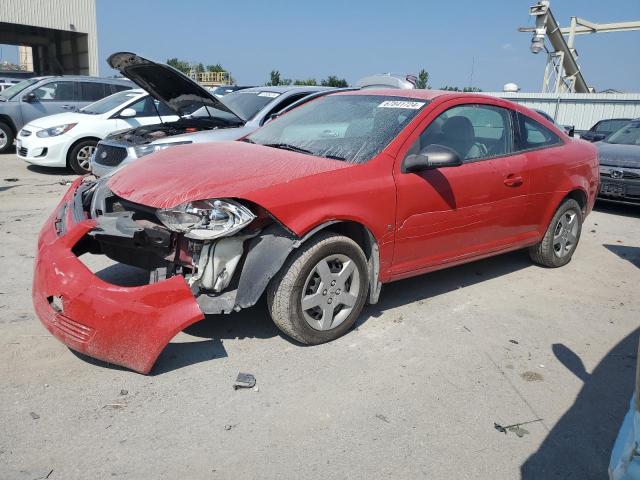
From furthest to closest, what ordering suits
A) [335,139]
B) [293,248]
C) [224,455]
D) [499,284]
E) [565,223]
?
[565,223] → [499,284] → [335,139] → [293,248] → [224,455]

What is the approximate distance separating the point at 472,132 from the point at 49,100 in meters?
11.0

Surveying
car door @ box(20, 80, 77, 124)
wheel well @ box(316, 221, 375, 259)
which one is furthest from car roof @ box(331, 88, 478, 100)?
car door @ box(20, 80, 77, 124)

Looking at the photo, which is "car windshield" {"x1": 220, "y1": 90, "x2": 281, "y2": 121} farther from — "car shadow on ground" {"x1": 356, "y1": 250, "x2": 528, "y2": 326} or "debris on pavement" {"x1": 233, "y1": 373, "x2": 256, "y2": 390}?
"debris on pavement" {"x1": 233, "y1": 373, "x2": 256, "y2": 390}

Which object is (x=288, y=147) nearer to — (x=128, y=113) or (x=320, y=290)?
(x=320, y=290)

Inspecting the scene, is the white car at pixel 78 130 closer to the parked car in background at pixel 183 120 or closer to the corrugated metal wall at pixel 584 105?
the parked car in background at pixel 183 120

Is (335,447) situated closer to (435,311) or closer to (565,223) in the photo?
(435,311)

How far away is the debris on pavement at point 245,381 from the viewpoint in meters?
3.16

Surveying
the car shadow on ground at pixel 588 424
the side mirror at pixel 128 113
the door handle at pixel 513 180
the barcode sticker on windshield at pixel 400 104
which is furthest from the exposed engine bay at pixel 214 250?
the side mirror at pixel 128 113

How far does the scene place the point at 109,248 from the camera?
3.64 metres

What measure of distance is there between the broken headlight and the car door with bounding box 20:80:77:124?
10661mm

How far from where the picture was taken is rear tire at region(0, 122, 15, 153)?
1231cm

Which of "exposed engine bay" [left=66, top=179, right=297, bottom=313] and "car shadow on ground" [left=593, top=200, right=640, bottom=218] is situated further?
"car shadow on ground" [left=593, top=200, right=640, bottom=218]

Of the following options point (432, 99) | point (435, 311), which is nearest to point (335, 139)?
point (432, 99)

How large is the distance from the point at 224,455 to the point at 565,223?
433 cm
